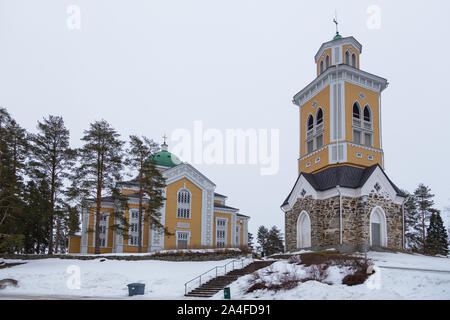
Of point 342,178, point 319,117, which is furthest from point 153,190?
point 342,178

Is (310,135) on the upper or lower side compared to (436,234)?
upper

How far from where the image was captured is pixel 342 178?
27.8m

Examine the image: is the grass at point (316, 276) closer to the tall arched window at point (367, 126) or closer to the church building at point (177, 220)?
the tall arched window at point (367, 126)

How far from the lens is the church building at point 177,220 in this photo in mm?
41594

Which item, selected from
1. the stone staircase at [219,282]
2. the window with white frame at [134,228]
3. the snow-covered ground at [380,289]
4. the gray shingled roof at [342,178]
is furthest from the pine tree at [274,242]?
the snow-covered ground at [380,289]

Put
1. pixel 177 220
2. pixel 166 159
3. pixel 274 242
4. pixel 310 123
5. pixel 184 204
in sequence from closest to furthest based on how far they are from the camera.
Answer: pixel 310 123 → pixel 177 220 → pixel 184 204 → pixel 166 159 → pixel 274 242

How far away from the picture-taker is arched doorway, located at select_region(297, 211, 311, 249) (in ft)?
94.6

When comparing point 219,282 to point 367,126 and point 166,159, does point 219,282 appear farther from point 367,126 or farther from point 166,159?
point 166,159

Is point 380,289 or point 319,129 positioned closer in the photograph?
point 380,289

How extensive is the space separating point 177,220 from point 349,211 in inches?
844

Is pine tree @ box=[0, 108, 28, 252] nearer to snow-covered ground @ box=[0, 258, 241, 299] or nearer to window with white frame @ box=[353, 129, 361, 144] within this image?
snow-covered ground @ box=[0, 258, 241, 299]

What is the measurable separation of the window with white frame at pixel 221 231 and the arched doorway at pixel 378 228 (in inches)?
886

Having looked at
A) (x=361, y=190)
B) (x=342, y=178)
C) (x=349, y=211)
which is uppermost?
(x=342, y=178)

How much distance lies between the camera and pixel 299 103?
115 ft
